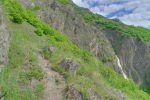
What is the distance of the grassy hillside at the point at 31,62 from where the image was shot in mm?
35000

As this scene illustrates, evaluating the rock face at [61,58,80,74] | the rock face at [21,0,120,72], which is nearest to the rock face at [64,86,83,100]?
the rock face at [61,58,80,74]

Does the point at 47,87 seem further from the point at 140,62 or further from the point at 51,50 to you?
the point at 140,62

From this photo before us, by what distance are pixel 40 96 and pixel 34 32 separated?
9.81 metres

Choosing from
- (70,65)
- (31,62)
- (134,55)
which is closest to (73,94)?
(70,65)

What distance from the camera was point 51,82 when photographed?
3712 cm

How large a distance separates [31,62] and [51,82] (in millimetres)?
2100

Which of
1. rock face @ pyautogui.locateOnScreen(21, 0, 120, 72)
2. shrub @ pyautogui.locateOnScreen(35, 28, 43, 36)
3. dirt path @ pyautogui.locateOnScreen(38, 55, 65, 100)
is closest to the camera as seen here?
dirt path @ pyautogui.locateOnScreen(38, 55, 65, 100)

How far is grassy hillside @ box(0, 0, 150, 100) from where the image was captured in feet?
115

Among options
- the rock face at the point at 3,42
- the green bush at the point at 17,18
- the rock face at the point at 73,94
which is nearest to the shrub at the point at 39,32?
the green bush at the point at 17,18

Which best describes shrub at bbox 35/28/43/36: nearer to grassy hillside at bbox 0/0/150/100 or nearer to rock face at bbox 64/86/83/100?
grassy hillside at bbox 0/0/150/100

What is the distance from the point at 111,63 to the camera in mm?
72562

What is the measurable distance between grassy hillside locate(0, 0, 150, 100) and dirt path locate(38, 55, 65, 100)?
0.38 meters

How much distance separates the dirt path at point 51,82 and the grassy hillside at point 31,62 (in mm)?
382

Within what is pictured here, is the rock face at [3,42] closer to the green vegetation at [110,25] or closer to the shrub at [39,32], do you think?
the shrub at [39,32]
